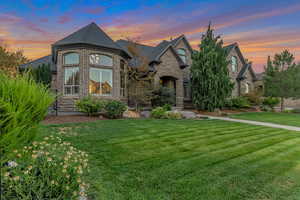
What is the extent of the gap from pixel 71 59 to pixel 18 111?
1153 cm

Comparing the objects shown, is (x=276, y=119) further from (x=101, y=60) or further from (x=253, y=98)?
(x=101, y=60)

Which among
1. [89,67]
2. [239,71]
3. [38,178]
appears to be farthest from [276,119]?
[38,178]

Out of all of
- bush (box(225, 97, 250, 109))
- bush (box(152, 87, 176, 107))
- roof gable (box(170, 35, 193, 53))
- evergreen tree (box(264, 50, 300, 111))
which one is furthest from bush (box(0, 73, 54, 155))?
evergreen tree (box(264, 50, 300, 111))

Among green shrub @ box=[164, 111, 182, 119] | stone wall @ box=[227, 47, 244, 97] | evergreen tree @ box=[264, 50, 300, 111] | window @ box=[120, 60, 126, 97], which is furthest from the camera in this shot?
stone wall @ box=[227, 47, 244, 97]

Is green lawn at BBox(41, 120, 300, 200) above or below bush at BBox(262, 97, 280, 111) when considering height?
below

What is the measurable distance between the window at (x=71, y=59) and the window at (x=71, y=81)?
456mm

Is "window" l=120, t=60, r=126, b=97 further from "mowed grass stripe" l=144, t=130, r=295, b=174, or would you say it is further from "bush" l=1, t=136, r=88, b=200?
"bush" l=1, t=136, r=88, b=200

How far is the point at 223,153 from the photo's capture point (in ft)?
13.4

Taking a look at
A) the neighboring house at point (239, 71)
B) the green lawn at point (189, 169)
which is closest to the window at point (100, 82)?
the green lawn at point (189, 169)

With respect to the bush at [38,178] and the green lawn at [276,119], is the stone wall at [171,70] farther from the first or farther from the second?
the bush at [38,178]

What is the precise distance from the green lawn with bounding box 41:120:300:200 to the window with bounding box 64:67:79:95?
7564mm

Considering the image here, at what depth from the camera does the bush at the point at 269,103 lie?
20.0m

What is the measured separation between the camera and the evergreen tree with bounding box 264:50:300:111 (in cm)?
1856

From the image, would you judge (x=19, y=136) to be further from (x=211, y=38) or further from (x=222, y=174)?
(x=211, y=38)
